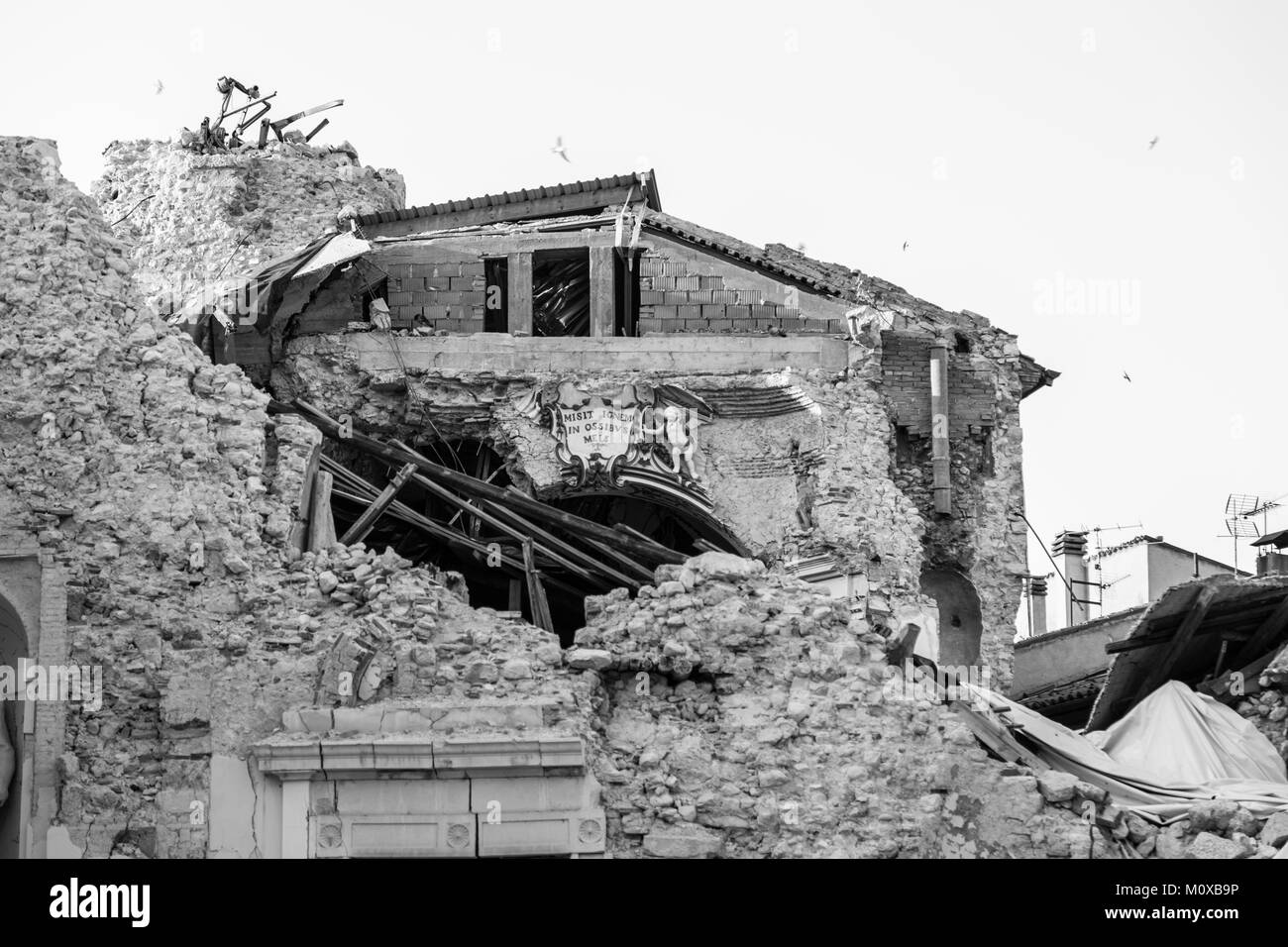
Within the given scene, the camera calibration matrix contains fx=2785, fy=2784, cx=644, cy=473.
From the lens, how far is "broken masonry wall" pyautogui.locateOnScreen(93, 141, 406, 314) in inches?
1321

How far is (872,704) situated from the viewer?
2430cm

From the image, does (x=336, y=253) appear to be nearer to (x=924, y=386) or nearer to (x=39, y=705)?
(x=924, y=386)

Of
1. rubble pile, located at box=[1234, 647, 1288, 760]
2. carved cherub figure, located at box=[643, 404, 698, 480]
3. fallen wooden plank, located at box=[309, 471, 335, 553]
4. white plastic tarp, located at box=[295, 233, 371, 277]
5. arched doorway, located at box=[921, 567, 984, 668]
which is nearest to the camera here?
fallen wooden plank, located at box=[309, 471, 335, 553]

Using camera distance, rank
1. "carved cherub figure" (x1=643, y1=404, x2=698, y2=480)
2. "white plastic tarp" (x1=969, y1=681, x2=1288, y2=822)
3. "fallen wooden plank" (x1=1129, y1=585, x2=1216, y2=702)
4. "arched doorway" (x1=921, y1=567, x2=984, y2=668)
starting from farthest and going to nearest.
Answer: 1. "arched doorway" (x1=921, y1=567, x2=984, y2=668)
2. "carved cherub figure" (x1=643, y1=404, x2=698, y2=480)
3. "fallen wooden plank" (x1=1129, y1=585, x2=1216, y2=702)
4. "white plastic tarp" (x1=969, y1=681, x2=1288, y2=822)

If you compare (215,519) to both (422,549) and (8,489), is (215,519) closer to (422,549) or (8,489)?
(8,489)

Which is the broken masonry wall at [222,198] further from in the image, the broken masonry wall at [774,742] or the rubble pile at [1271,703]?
the rubble pile at [1271,703]

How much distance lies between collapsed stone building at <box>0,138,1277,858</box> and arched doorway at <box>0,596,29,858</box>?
79 mm

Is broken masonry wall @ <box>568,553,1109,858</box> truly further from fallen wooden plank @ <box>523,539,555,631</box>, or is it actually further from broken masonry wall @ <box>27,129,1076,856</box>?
fallen wooden plank @ <box>523,539,555,631</box>

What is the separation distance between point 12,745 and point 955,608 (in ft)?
38.5

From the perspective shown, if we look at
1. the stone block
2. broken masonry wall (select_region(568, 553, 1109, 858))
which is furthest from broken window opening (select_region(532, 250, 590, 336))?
the stone block
